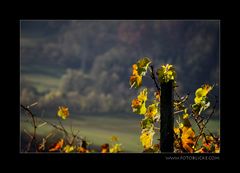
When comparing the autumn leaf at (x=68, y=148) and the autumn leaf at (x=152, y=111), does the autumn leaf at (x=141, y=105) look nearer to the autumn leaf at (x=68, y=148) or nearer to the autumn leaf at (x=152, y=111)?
the autumn leaf at (x=152, y=111)

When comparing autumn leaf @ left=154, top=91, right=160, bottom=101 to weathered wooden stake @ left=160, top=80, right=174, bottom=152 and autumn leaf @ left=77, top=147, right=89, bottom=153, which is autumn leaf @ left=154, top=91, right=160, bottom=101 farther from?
autumn leaf @ left=77, top=147, right=89, bottom=153

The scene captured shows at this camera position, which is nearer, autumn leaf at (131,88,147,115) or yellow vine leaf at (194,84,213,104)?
autumn leaf at (131,88,147,115)

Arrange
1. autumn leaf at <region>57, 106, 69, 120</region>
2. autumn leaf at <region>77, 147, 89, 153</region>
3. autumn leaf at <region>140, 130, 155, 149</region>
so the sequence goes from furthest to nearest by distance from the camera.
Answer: autumn leaf at <region>57, 106, 69, 120</region> < autumn leaf at <region>77, 147, 89, 153</region> < autumn leaf at <region>140, 130, 155, 149</region>

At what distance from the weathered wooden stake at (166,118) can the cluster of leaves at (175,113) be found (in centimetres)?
4

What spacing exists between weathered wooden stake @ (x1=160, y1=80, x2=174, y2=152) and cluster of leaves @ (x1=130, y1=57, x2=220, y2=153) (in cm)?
4

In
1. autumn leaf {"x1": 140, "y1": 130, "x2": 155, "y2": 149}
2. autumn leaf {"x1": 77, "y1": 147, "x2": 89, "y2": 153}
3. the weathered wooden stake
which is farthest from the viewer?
autumn leaf {"x1": 77, "y1": 147, "x2": 89, "y2": 153}

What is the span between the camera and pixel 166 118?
282cm

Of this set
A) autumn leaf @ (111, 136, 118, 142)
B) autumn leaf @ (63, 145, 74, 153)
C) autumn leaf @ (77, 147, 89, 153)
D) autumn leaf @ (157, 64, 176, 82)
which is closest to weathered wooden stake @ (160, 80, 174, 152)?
autumn leaf @ (157, 64, 176, 82)

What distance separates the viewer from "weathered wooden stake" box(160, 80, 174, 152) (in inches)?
110

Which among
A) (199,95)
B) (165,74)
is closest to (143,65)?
(165,74)

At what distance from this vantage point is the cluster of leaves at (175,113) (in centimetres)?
282
